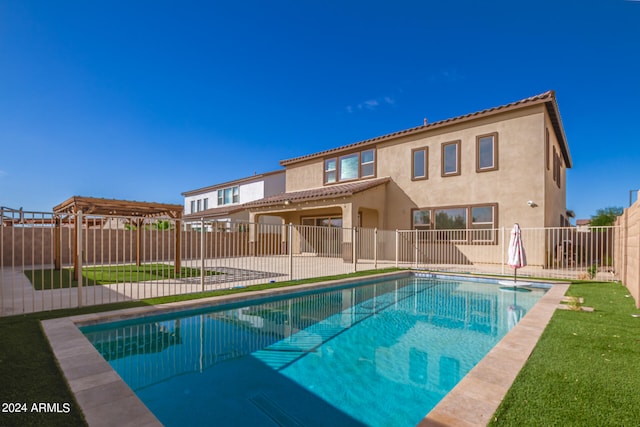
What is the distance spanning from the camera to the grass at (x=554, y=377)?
259cm

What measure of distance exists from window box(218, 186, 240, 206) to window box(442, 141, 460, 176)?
19759mm

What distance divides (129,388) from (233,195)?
28.8 metres

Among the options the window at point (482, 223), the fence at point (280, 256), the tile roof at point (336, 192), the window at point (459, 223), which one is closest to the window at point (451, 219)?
the window at point (459, 223)

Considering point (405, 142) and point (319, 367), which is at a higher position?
point (405, 142)

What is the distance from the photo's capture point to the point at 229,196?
31.4 m

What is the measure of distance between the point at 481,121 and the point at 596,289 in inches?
367

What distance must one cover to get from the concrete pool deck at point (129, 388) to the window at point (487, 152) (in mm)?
11379

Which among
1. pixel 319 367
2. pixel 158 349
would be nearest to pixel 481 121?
pixel 319 367

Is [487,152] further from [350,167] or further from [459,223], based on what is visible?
[350,167]

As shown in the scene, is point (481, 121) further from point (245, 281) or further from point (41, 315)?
point (41, 315)

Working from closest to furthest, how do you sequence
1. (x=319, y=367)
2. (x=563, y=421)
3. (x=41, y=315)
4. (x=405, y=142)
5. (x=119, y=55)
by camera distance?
(x=563, y=421) → (x=319, y=367) → (x=41, y=315) → (x=119, y=55) → (x=405, y=142)

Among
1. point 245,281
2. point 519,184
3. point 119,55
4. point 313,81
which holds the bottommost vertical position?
point 245,281

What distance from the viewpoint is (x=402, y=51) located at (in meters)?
17.1

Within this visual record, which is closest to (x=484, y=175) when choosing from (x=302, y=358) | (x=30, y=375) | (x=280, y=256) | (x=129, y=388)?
(x=280, y=256)
